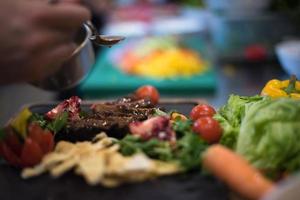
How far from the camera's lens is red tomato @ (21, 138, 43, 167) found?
1.21 m

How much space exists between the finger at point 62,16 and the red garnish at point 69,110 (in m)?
0.37

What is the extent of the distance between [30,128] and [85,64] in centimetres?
37

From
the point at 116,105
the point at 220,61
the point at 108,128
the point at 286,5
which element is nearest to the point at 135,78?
the point at 220,61

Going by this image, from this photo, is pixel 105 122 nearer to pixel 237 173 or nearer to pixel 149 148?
pixel 149 148

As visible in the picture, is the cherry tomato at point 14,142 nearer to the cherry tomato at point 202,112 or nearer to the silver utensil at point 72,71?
the silver utensil at point 72,71

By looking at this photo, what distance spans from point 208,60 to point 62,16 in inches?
72.6

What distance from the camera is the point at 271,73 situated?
2.69m

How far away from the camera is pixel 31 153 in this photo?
3.96 ft

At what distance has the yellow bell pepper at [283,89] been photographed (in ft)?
4.76

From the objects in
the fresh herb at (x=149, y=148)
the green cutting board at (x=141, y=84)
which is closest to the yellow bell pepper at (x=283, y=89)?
the fresh herb at (x=149, y=148)

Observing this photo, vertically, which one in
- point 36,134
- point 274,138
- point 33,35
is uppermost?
point 33,35

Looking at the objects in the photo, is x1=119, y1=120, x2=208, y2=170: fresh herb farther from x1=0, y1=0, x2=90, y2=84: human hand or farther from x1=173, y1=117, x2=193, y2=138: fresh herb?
x1=0, y1=0, x2=90, y2=84: human hand

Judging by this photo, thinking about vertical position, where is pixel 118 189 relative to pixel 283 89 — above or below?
below

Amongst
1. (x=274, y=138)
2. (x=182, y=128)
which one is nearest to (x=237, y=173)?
(x=274, y=138)
